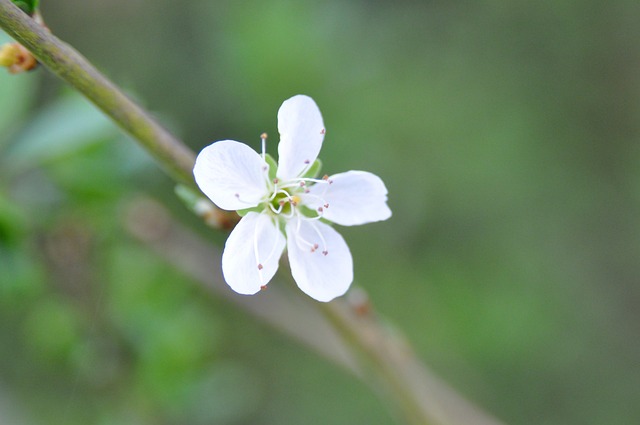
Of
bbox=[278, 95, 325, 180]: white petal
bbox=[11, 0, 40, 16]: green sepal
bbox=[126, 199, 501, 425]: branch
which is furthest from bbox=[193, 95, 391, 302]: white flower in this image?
bbox=[11, 0, 40, 16]: green sepal

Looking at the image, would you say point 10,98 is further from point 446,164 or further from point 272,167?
point 446,164

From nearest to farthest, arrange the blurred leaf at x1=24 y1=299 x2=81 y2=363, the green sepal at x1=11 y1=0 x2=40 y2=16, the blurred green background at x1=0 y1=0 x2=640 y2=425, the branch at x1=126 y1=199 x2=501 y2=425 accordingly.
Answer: the green sepal at x1=11 y1=0 x2=40 y2=16, the branch at x1=126 y1=199 x2=501 y2=425, the blurred leaf at x1=24 y1=299 x2=81 y2=363, the blurred green background at x1=0 y1=0 x2=640 y2=425

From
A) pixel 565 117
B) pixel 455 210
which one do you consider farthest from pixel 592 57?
pixel 455 210

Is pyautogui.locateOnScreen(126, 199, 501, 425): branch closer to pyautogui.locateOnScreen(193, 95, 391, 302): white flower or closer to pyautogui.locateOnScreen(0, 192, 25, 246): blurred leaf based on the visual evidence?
pyautogui.locateOnScreen(193, 95, 391, 302): white flower

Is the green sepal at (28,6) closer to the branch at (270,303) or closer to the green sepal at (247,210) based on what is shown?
the branch at (270,303)

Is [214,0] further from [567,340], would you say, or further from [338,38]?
[567,340]

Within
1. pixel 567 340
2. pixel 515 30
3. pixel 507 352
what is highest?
pixel 515 30
